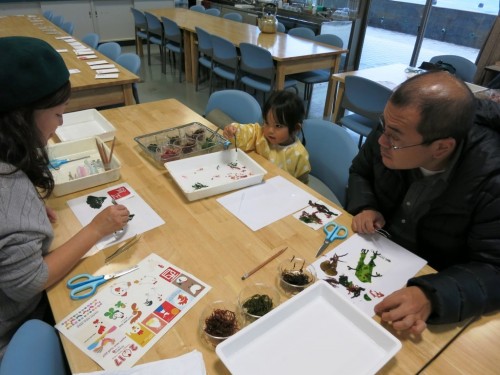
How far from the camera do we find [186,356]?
76 centimetres

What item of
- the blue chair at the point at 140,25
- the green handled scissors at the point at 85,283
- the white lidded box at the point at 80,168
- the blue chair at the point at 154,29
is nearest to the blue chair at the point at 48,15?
the blue chair at the point at 140,25

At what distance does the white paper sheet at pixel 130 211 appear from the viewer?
42.9 inches

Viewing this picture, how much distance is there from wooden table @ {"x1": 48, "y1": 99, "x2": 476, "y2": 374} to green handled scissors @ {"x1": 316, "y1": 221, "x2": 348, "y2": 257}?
0.07ft

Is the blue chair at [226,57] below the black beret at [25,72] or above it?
below

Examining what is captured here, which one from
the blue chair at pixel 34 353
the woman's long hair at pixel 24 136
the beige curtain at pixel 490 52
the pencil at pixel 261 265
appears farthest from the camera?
the beige curtain at pixel 490 52

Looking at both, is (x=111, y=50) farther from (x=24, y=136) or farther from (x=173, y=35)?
(x=24, y=136)

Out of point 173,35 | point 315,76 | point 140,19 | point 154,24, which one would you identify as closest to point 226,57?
point 315,76

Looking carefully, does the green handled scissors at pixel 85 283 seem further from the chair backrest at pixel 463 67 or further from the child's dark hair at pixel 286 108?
the chair backrest at pixel 463 67

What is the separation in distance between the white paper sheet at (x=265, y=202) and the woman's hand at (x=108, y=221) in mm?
367

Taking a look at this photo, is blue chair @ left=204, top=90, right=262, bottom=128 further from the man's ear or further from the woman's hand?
the man's ear

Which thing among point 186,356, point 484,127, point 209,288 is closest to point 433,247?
point 484,127

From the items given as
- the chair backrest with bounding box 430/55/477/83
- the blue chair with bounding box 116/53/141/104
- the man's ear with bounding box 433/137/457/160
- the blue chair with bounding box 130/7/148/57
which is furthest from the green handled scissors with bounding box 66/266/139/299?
the blue chair with bounding box 130/7/148/57

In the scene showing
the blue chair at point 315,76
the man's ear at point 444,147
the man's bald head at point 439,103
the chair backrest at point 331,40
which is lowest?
the blue chair at point 315,76

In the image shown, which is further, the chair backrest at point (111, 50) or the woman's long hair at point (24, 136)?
the chair backrest at point (111, 50)
